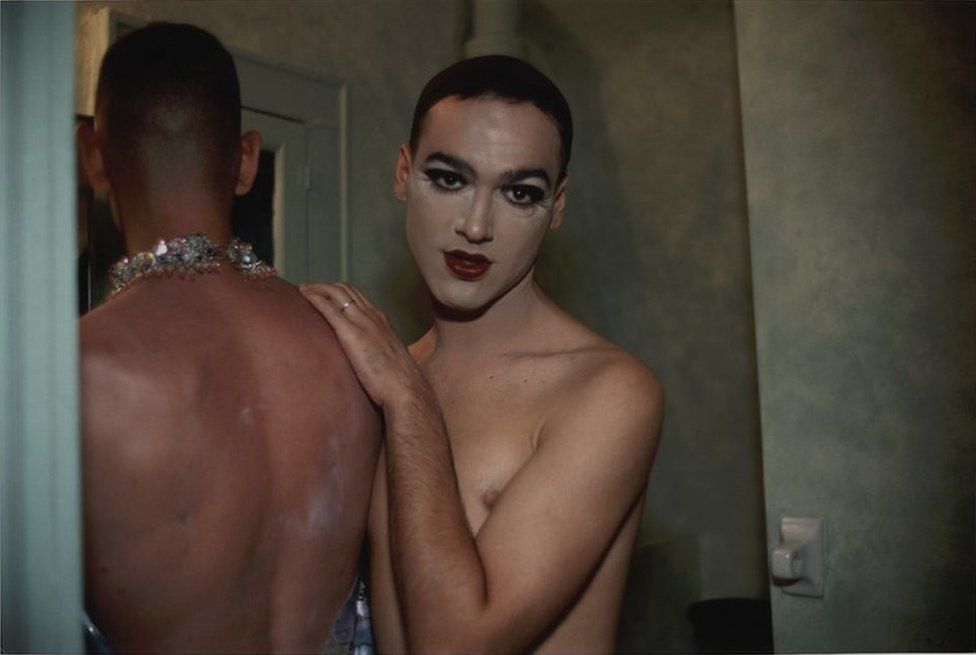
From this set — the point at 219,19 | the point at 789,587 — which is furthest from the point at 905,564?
the point at 219,19

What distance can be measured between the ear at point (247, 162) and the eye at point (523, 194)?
11.7 inches

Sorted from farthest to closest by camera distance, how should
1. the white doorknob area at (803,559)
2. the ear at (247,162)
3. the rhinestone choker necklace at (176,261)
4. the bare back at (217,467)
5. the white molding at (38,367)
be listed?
1. the white doorknob area at (803,559)
2. the ear at (247,162)
3. the rhinestone choker necklace at (176,261)
4. the bare back at (217,467)
5. the white molding at (38,367)

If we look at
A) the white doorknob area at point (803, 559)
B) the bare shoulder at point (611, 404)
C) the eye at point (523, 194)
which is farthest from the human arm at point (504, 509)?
the white doorknob area at point (803, 559)

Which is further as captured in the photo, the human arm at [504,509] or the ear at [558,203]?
the ear at [558,203]

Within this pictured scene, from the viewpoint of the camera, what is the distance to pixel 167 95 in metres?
1.03

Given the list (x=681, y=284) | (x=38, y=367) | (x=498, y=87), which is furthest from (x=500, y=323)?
(x=681, y=284)

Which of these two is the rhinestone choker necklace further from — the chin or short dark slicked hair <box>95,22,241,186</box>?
the chin

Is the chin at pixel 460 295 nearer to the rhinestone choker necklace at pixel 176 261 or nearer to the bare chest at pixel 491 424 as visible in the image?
the bare chest at pixel 491 424

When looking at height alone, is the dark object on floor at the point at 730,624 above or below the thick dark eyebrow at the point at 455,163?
below

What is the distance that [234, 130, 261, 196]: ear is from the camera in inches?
43.7

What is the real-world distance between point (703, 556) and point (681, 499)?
133 mm

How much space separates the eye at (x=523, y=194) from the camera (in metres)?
1.17

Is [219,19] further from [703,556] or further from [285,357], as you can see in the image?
[703,556]

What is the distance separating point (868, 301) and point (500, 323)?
0.50 meters
